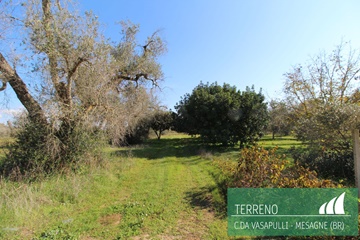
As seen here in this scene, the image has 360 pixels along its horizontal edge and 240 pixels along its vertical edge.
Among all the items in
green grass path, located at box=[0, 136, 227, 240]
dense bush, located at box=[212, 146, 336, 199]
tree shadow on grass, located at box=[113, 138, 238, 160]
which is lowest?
green grass path, located at box=[0, 136, 227, 240]

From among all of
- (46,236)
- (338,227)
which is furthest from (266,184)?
(46,236)

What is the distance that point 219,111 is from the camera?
45.8 feet

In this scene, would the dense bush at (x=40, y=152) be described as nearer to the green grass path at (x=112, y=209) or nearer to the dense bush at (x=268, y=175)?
the green grass path at (x=112, y=209)

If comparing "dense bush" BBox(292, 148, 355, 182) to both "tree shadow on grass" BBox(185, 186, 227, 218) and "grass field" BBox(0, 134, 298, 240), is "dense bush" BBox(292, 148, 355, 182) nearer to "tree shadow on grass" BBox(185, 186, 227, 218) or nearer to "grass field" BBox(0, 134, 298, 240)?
"tree shadow on grass" BBox(185, 186, 227, 218)

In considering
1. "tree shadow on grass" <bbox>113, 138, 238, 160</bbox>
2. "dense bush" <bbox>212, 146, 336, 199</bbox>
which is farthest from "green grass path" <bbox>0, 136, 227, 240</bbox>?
"tree shadow on grass" <bbox>113, 138, 238, 160</bbox>

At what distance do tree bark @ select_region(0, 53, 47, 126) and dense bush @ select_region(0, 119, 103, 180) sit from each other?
1.12ft

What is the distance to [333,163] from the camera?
665cm

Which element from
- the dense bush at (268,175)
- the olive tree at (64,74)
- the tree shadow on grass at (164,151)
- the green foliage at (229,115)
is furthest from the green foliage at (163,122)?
the dense bush at (268,175)

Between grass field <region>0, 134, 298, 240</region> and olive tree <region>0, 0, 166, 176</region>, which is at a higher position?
olive tree <region>0, 0, 166, 176</region>

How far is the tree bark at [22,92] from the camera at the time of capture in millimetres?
7047

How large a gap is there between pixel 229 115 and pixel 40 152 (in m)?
11.3

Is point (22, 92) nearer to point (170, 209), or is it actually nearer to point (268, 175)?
point (170, 209)

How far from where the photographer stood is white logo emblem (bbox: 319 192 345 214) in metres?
3.12

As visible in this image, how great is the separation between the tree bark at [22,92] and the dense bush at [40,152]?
1.12 feet
